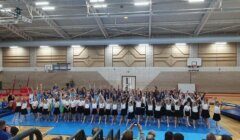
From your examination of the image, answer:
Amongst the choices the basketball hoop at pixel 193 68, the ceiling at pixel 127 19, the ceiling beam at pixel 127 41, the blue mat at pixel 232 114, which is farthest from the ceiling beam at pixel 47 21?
the blue mat at pixel 232 114

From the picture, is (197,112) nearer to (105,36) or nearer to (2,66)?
(105,36)

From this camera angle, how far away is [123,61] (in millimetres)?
25406

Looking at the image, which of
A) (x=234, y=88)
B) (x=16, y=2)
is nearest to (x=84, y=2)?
(x=16, y=2)

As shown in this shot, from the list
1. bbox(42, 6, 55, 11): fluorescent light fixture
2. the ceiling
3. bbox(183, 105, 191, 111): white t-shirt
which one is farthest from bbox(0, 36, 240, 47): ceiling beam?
bbox(183, 105, 191, 111): white t-shirt

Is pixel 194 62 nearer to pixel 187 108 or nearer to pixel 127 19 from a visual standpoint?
pixel 127 19

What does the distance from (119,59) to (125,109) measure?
44.1 feet

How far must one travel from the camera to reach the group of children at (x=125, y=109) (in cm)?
1215

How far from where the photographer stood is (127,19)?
20688 mm

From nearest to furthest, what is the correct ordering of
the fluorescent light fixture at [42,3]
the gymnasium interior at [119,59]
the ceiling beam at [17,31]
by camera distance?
the gymnasium interior at [119,59], the fluorescent light fixture at [42,3], the ceiling beam at [17,31]

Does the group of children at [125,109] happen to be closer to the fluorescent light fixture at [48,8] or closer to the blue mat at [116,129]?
the blue mat at [116,129]

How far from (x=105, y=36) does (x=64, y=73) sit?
22.9 ft

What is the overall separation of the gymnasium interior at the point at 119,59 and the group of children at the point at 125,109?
0.07 m

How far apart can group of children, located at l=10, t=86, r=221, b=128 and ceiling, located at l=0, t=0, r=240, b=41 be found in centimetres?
790

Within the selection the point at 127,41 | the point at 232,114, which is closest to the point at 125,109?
the point at 232,114
